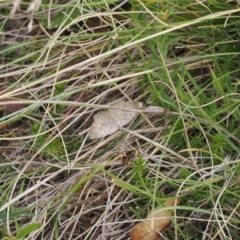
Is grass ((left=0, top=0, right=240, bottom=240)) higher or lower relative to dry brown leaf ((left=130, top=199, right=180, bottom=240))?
higher

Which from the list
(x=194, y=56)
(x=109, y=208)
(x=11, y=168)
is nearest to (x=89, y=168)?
(x=109, y=208)

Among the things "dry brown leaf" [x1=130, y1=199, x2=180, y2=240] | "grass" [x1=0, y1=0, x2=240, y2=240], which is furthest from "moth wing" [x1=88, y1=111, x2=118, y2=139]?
"dry brown leaf" [x1=130, y1=199, x2=180, y2=240]

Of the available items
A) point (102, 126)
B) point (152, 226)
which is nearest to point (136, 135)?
point (102, 126)

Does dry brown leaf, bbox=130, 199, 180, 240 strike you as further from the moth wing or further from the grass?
the moth wing

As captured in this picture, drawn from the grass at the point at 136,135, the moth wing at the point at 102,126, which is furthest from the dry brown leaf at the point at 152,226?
the moth wing at the point at 102,126

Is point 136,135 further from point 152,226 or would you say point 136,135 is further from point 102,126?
point 152,226

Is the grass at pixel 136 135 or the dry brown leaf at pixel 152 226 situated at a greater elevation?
the grass at pixel 136 135

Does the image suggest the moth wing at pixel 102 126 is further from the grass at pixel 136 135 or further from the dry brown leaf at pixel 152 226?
the dry brown leaf at pixel 152 226
